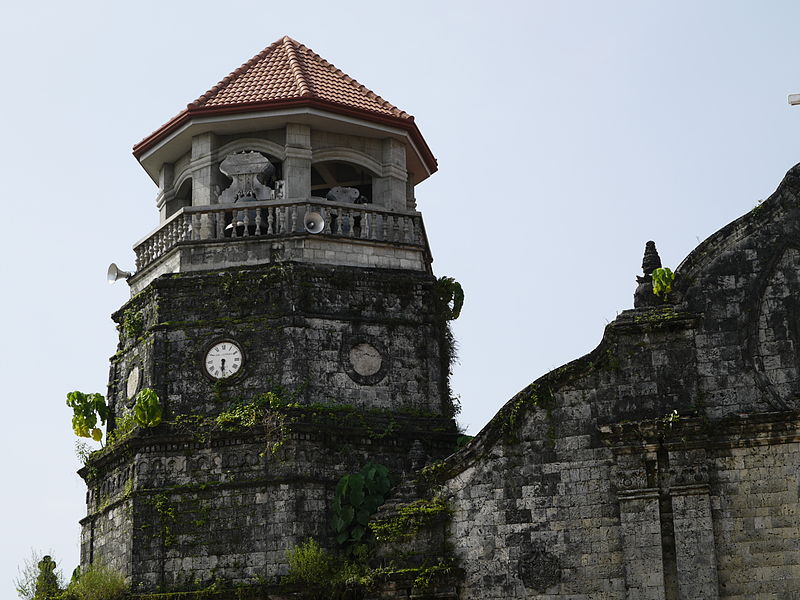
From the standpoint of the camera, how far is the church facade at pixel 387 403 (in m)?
21.2

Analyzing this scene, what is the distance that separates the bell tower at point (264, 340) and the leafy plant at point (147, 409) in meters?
0.18

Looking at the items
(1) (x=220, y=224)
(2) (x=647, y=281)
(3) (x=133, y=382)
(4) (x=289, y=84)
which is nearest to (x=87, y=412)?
(3) (x=133, y=382)

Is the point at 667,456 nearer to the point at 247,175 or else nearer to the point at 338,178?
the point at 247,175

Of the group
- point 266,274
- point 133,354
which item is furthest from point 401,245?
point 133,354

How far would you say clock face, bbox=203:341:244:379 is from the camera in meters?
24.4

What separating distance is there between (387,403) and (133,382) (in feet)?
14.6

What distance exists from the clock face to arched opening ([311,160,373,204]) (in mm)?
4864

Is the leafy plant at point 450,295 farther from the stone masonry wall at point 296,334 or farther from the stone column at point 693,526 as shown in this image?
the stone column at point 693,526

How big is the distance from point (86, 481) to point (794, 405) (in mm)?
12215

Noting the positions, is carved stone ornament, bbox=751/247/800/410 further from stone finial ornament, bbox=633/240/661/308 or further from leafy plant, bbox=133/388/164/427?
leafy plant, bbox=133/388/164/427

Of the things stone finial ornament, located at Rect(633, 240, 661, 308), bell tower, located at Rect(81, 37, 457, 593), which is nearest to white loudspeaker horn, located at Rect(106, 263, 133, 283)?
bell tower, located at Rect(81, 37, 457, 593)

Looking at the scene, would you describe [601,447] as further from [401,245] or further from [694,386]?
[401,245]

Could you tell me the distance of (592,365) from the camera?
870 inches

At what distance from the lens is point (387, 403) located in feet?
80.7
